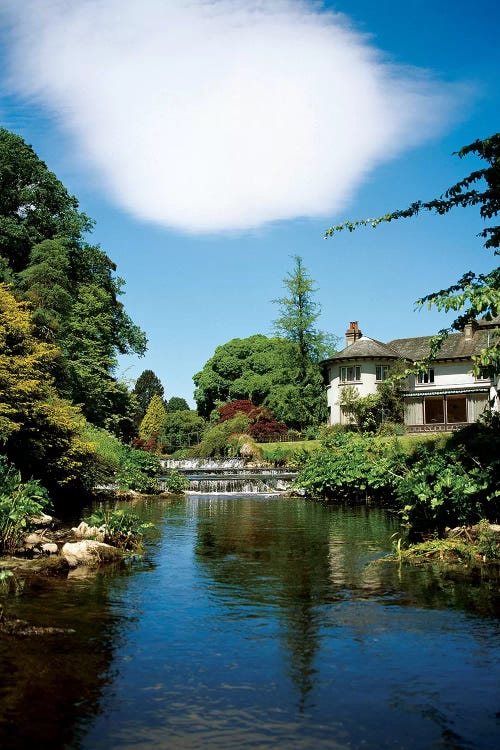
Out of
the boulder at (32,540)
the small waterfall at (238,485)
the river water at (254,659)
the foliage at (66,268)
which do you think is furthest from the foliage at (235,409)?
the river water at (254,659)

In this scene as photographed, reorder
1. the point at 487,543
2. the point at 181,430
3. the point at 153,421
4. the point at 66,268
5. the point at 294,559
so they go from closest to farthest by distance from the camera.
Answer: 1. the point at 487,543
2. the point at 294,559
3. the point at 66,268
4. the point at 181,430
5. the point at 153,421

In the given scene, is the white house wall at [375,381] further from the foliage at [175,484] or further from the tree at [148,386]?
the tree at [148,386]

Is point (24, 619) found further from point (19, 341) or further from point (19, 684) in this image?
point (19, 341)

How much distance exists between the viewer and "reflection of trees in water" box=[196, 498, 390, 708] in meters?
8.33

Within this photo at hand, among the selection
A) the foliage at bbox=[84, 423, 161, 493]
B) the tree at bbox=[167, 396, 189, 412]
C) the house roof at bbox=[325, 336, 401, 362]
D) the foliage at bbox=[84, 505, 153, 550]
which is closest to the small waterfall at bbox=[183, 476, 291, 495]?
the foliage at bbox=[84, 423, 161, 493]

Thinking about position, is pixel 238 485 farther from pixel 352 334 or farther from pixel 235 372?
pixel 235 372

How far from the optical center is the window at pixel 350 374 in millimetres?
56188

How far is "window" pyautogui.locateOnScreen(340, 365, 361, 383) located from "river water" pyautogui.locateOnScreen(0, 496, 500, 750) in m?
44.1

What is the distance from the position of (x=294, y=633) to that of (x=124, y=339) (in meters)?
44.0

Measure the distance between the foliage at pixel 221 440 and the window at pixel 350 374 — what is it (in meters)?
8.98

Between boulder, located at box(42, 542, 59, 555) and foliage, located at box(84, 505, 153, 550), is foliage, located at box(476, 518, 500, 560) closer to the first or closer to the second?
foliage, located at box(84, 505, 153, 550)

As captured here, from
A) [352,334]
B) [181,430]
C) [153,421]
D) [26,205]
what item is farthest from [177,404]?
[26,205]

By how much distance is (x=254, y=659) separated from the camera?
276 inches

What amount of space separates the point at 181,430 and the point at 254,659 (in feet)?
229
